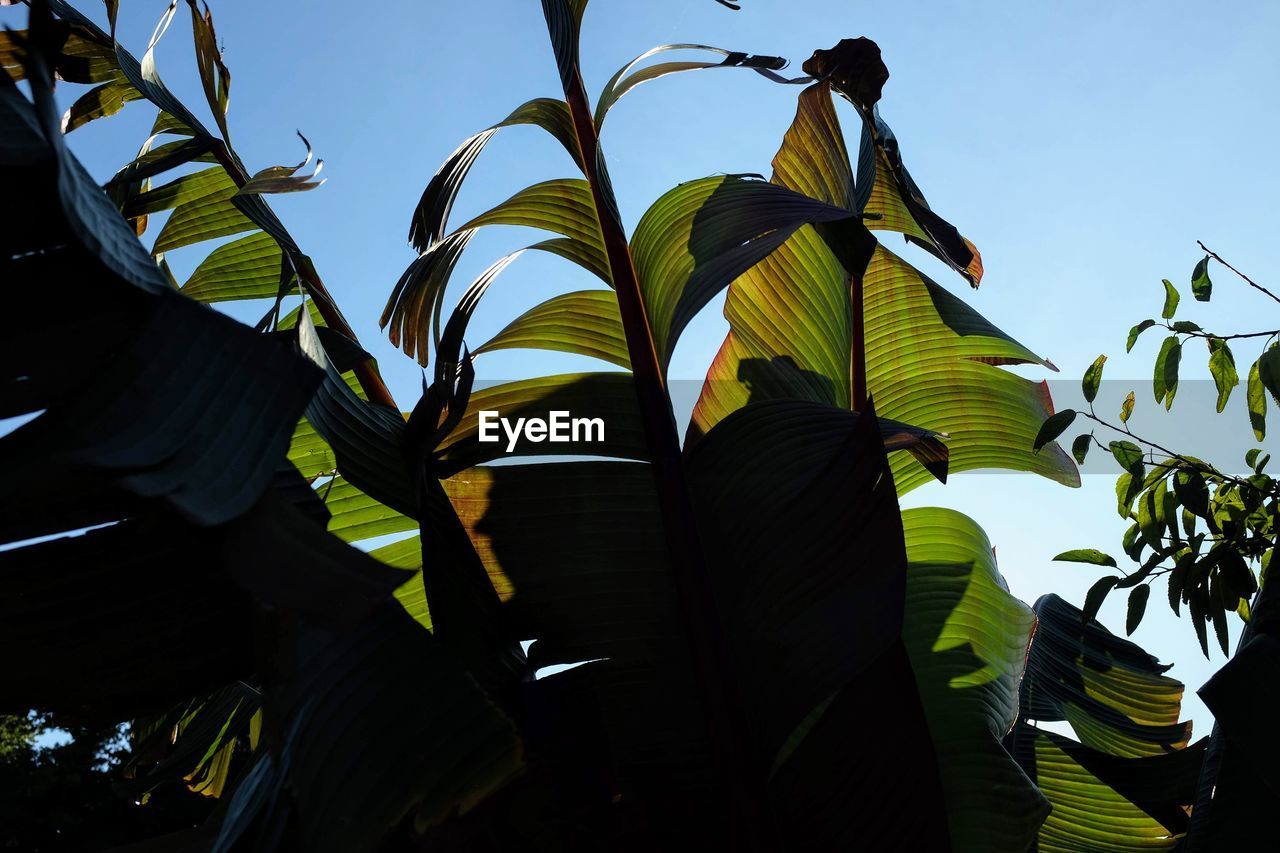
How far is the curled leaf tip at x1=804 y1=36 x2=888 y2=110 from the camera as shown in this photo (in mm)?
1695

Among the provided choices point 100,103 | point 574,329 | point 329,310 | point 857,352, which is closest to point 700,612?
point 574,329

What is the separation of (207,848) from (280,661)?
642mm

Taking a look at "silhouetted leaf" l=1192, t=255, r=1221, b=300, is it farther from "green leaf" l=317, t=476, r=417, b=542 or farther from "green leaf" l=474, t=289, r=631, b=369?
"green leaf" l=317, t=476, r=417, b=542

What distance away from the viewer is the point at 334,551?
84 centimetres

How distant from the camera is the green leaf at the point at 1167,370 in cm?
193

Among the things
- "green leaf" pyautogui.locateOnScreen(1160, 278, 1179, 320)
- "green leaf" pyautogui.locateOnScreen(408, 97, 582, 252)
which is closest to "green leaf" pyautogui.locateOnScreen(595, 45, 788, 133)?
"green leaf" pyautogui.locateOnScreen(408, 97, 582, 252)

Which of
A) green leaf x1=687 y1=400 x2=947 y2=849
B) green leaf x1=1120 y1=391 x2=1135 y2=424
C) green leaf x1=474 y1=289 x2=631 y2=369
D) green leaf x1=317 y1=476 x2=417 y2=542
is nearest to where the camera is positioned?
green leaf x1=687 y1=400 x2=947 y2=849

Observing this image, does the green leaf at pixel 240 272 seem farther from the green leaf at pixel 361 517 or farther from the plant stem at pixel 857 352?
the plant stem at pixel 857 352

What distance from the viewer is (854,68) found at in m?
1.72

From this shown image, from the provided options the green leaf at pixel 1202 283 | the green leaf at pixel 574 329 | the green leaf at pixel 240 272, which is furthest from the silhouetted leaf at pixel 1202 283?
the green leaf at pixel 240 272

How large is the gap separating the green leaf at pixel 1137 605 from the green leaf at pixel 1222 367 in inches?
15.9

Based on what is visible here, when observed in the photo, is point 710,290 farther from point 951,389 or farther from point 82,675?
point 82,675

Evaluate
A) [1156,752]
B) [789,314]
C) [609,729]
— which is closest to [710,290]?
[789,314]

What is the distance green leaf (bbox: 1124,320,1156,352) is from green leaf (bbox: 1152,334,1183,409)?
0.15 feet
